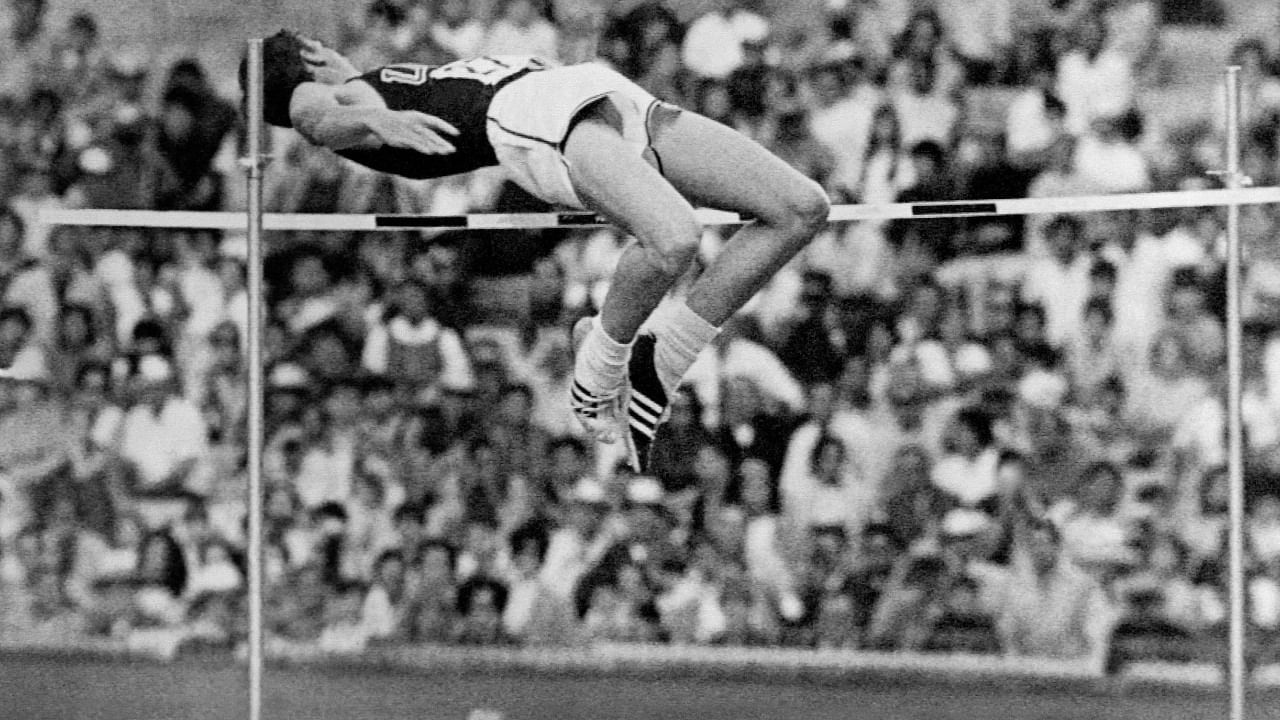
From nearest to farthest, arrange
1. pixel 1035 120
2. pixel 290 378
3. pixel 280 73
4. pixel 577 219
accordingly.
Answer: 1. pixel 280 73
2. pixel 577 219
3. pixel 1035 120
4. pixel 290 378

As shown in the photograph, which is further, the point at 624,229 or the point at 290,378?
the point at 290,378

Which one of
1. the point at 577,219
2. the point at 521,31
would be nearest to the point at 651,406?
the point at 577,219

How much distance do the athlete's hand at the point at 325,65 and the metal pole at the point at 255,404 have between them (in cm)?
15

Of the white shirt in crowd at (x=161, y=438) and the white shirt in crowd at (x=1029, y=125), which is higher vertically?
the white shirt in crowd at (x=1029, y=125)

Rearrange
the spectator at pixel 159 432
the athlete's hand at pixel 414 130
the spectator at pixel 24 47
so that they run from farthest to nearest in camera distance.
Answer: the spectator at pixel 24 47 < the spectator at pixel 159 432 < the athlete's hand at pixel 414 130

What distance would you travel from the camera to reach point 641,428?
14.1 feet

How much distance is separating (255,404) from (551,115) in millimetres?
998

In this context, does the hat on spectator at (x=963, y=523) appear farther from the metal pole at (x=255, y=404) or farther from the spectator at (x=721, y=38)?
the metal pole at (x=255, y=404)

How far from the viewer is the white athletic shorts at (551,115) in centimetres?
414

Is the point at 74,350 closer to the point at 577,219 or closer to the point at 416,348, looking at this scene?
the point at 416,348

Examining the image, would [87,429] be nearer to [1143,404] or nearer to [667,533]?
[667,533]

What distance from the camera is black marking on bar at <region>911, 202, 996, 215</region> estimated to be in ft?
15.8

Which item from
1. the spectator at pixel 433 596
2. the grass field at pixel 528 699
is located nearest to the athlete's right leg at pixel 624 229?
the grass field at pixel 528 699

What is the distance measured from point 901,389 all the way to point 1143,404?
28.5 inches
